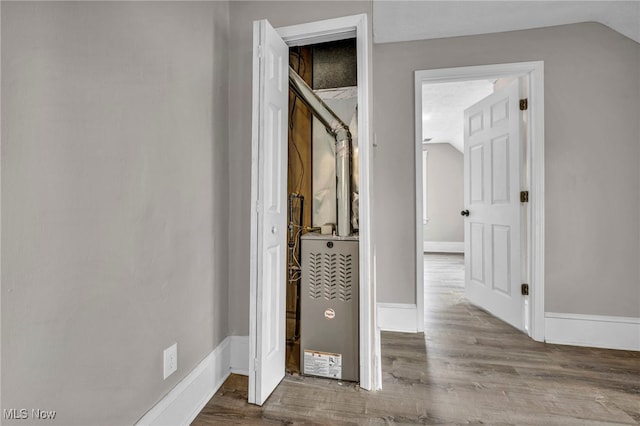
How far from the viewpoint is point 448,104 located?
503 cm

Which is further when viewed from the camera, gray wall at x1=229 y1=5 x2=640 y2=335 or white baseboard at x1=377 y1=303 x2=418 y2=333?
white baseboard at x1=377 y1=303 x2=418 y2=333

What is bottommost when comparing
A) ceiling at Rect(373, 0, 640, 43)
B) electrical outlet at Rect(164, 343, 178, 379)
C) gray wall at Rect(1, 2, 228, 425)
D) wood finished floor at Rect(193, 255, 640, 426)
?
wood finished floor at Rect(193, 255, 640, 426)

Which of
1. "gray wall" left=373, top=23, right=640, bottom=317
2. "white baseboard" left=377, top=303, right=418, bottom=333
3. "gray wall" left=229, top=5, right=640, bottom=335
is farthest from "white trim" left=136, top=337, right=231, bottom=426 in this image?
"gray wall" left=373, top=23, right=640, bottom=317

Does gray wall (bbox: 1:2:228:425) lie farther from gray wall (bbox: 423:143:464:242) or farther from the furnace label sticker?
gray wall (bbox: 423:143:464:242)

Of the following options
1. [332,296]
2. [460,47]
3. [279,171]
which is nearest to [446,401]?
[332,296]

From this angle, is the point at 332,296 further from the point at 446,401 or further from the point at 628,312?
the point at 628,312

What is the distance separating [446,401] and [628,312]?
1.75 metres

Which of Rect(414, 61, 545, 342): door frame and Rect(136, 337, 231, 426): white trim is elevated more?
Rect(414, 61, 545, 342): door frame

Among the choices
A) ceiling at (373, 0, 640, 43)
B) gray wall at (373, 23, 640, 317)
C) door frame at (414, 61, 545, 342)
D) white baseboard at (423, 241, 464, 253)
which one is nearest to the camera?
ceiling at (373, 0, 640, 43)

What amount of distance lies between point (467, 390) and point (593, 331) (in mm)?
1363

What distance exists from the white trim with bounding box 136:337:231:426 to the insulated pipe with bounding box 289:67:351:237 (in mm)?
1024

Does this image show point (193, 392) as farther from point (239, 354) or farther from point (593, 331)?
point (593, 331)

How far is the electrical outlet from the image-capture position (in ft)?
4.50

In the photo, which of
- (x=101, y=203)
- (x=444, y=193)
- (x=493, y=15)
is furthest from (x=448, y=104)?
(x=101, y=203)
